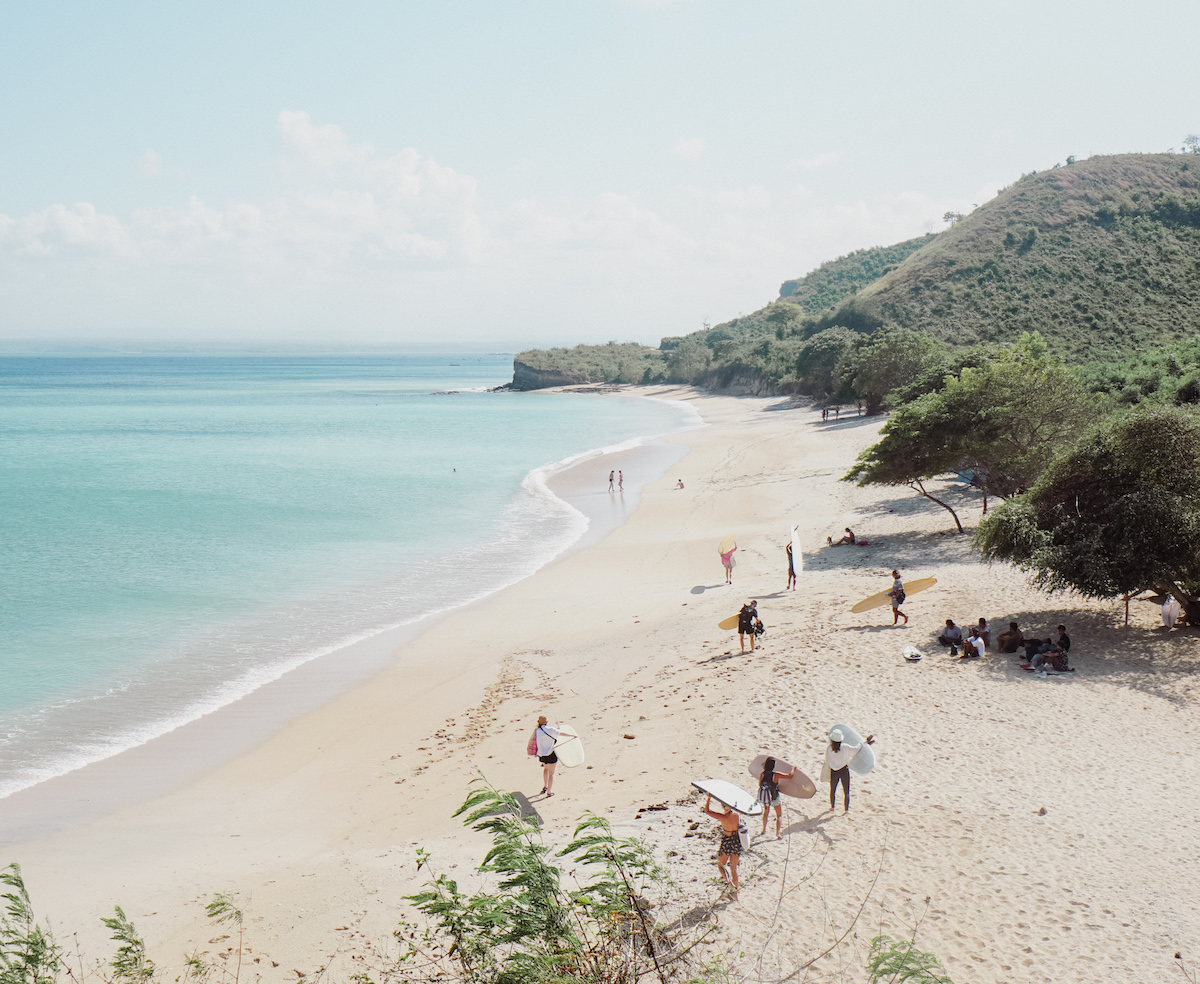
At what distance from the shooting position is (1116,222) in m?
81.8

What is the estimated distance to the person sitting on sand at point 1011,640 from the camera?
49.6 ft

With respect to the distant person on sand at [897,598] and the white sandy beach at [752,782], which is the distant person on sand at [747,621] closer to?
the white sandy beach at [752,782]

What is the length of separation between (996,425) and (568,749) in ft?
58.9

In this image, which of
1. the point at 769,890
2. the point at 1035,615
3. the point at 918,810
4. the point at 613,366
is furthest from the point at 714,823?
the point at 613,366

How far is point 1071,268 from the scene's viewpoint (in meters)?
76.1

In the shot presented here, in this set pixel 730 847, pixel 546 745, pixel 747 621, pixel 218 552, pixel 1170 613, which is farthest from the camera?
pixel 218 552

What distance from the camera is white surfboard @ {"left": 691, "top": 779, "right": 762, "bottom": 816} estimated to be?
8312 mm

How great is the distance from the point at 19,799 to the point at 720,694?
10910 millimetres

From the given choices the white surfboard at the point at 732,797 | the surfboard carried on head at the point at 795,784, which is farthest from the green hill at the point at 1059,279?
the white surfboard at the point at 732,797

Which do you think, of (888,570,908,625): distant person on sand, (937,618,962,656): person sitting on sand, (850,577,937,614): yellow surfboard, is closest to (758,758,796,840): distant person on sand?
(937,618,962,656): person sitting on sand

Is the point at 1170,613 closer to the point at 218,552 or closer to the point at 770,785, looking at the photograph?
the point at 770,785

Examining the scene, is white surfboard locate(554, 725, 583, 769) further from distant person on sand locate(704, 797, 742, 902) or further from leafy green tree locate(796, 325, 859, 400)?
leafy green tree locate(796, 325, 859, 400)

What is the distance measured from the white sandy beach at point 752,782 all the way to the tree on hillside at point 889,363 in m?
38.6

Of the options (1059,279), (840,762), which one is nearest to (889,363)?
(1059,279)
